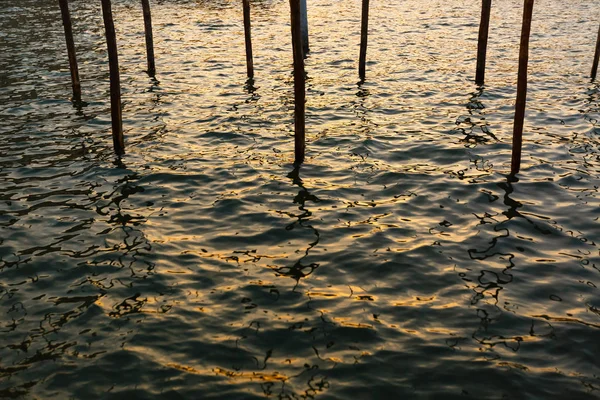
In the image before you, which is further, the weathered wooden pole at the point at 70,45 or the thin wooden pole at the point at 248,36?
the thin wooden pole at the point at 248,36

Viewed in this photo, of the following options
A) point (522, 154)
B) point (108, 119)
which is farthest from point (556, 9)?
point (108, 119)

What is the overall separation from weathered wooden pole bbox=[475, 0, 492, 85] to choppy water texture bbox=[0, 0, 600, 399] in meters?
0.52

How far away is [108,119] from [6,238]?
6.48 metres

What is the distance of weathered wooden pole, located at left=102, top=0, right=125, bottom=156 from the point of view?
11.7 metres

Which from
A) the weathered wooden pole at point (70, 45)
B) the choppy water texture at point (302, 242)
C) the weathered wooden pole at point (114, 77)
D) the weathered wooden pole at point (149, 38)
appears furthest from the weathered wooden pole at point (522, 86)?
the weathered wooden pole at point (149, 38)

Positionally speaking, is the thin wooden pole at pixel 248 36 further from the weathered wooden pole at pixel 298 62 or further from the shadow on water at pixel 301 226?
the shadow on water at pixel 301 226

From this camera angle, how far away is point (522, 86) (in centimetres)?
1072

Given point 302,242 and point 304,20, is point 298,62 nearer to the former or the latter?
point 302,242

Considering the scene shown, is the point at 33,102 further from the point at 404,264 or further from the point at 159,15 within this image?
the point at 159,15

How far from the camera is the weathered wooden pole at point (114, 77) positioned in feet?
38.2

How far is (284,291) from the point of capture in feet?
26.1

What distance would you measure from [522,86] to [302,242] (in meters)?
4.98

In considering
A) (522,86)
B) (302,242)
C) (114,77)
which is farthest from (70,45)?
(522,86)

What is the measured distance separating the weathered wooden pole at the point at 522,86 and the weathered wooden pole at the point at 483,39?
650 cm
